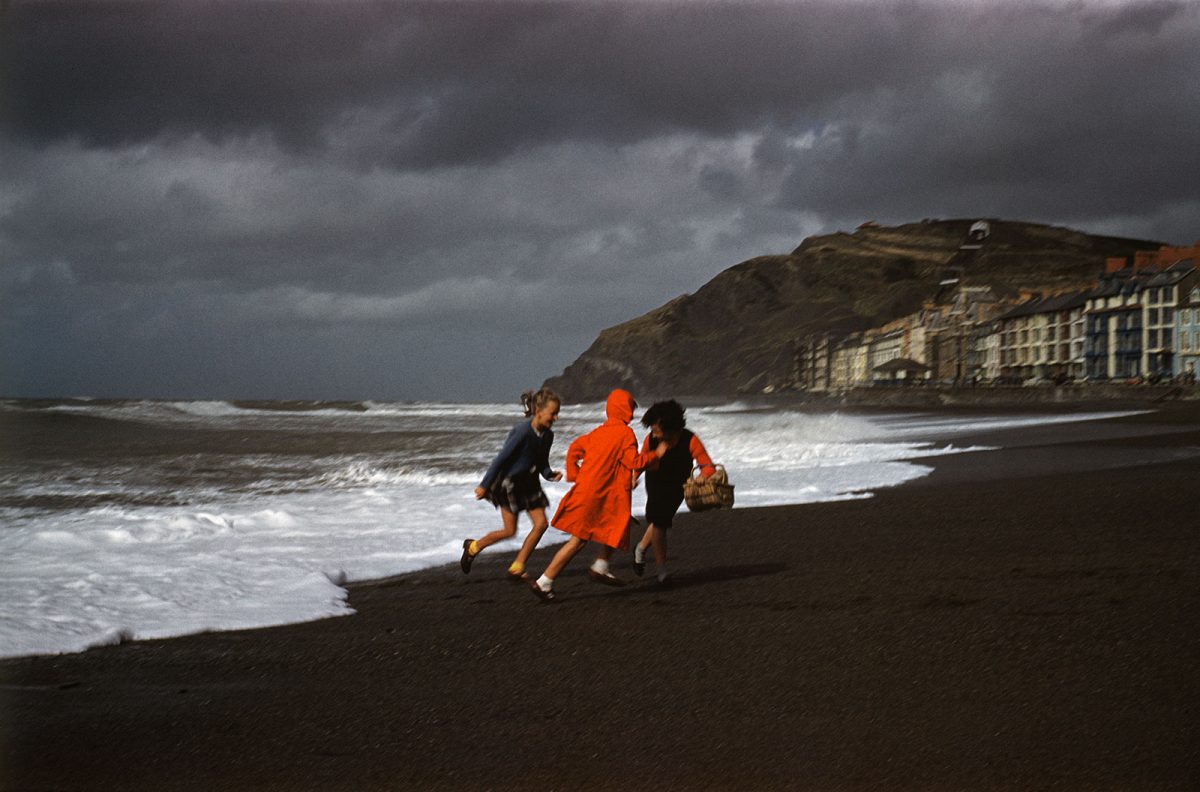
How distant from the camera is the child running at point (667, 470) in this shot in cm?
815

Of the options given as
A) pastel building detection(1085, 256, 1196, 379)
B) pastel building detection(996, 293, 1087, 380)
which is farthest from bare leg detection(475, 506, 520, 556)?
pastel building detection(996, 293, 1087, 380)

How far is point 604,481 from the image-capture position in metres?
7.70

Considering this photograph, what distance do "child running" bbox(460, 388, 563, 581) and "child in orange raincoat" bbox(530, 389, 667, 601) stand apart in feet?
1.21

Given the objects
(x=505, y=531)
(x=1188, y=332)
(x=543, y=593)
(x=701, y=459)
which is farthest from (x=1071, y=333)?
(x=543, y=593)

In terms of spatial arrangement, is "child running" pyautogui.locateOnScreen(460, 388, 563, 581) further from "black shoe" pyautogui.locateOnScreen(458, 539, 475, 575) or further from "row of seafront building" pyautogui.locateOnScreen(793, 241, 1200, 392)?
"row of seafront building" pyautogui.locateOnScreen(793, 241, 1200, 392)

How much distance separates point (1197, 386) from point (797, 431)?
99.4ft

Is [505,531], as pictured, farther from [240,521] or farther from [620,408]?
[240,521]

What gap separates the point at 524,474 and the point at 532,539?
1.64ft

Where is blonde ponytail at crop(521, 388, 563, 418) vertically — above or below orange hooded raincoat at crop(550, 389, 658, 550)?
above

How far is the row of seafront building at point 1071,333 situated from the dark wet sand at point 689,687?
6571 cm

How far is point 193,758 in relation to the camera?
397 centimetres

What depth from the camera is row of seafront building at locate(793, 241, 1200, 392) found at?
8050cm

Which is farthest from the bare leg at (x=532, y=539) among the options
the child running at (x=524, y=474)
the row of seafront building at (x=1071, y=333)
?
the row of seafront building at (x=1071, y=333)

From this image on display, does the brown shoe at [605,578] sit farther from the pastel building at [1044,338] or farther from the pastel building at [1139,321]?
the pastel building at [1044,338]
